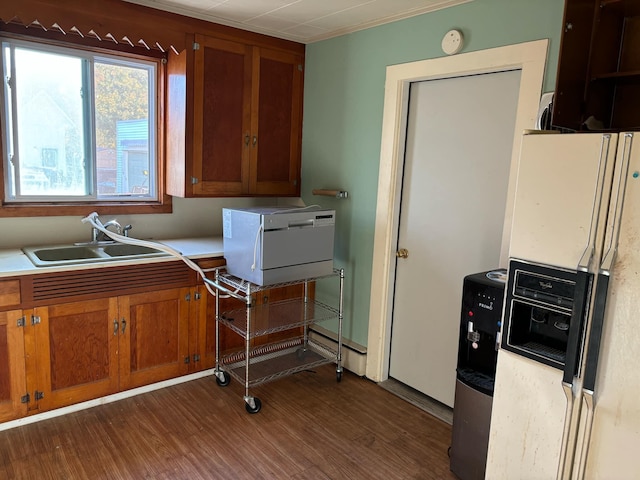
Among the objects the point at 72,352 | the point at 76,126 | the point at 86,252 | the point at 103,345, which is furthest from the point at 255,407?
the point at 76,126

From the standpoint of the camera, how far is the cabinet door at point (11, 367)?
2.36m

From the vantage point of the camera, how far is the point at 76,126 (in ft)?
9.83

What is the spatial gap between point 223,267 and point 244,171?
2.34ft

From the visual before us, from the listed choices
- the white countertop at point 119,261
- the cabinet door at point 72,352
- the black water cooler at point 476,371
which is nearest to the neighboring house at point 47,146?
the white countertop at point 119,261

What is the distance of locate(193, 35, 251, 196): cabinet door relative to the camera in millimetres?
3031

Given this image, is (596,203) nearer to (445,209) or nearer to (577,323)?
(577,323)

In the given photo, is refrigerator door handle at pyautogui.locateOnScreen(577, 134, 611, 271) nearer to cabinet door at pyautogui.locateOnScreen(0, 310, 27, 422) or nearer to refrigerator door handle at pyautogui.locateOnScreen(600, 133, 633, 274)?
refrigerator door handle at pyautogui.locateOnScreen(600, 133, 633, 274)

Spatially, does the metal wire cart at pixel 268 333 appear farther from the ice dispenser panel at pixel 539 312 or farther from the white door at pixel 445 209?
the ice dispenser panel at pixel 539 312

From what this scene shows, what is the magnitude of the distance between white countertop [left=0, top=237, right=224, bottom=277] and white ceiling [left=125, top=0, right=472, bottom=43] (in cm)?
143

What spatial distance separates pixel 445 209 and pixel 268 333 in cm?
131

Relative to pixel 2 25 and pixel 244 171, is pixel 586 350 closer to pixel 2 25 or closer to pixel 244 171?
pixel 244 171

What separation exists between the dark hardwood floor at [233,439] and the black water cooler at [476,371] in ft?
0.66

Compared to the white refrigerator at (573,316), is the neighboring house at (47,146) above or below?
above

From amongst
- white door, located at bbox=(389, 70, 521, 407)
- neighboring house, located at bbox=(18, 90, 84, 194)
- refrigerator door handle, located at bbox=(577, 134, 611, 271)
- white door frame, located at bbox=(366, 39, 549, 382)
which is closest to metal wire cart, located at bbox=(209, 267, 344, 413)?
white door frame, located at bbox=(366, 39, 549, 382)
